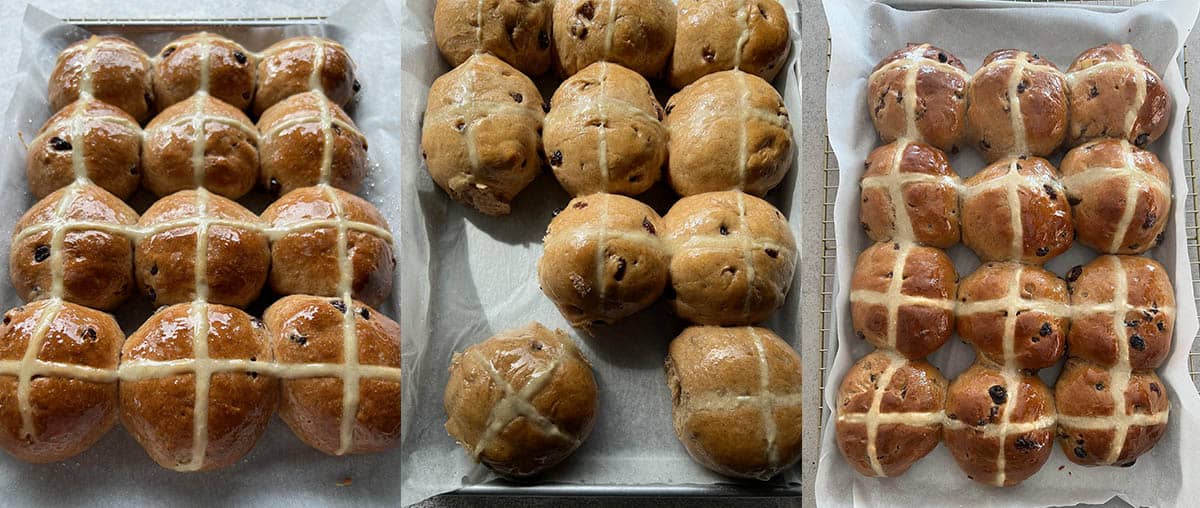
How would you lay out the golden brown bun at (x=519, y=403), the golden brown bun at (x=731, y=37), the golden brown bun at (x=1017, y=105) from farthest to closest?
the golden brown bun at (x=731, y=37), the golden brown bun at (x=1017, y=105), the golden brown bun at (x=519, y=403)

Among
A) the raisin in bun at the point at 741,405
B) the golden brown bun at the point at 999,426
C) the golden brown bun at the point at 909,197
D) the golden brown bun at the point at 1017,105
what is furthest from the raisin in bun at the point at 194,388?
the golden brown bun at the point at 1017,105

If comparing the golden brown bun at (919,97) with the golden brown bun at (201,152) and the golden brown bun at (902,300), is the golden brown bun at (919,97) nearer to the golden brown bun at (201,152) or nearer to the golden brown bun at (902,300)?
the golden brown bun at (902,300)

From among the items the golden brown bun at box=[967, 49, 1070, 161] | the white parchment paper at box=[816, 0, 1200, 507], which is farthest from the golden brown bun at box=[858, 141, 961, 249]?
the golden brown bun at box=[967, 49, 1070, 161]

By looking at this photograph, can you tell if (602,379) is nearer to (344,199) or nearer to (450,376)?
(450,376)

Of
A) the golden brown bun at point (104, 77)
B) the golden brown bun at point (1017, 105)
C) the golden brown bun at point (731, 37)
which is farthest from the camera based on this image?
the golden brown bun at point (104, 77)

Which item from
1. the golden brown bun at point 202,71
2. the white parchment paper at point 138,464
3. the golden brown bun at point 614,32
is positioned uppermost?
the golden brown bun at point 614,32

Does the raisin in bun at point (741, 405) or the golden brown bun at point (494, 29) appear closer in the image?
the raisin in bun at point (741, 405)

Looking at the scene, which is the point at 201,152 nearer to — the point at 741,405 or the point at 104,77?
the point at 104,77
